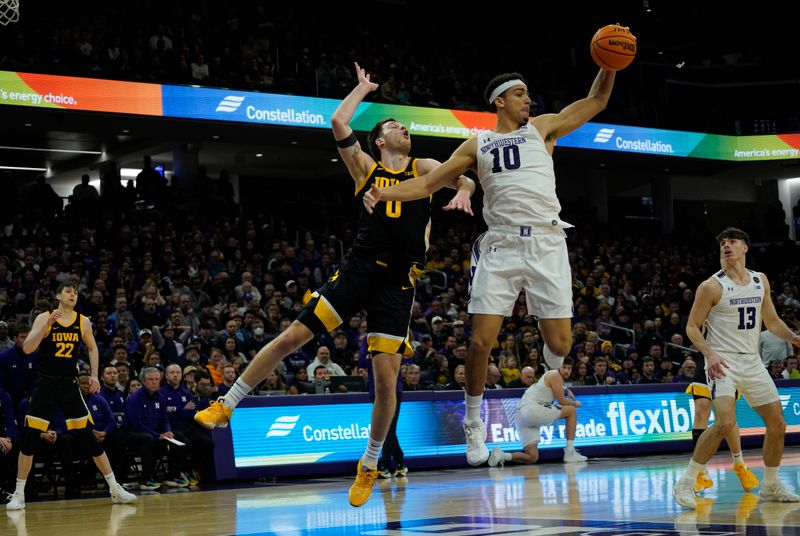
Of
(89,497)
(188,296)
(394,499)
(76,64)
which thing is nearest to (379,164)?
(394,499)

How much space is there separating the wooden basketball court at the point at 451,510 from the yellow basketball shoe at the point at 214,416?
1187mm

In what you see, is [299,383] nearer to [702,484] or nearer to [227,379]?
[227,379]

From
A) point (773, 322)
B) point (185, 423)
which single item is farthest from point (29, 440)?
point (773, 322)

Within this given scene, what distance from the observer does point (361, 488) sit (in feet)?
25.7

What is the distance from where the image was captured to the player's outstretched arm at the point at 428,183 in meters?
6.78

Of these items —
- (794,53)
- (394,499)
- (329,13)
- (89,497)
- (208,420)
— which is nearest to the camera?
(208,420)

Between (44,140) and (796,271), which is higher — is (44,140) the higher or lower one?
the higher one

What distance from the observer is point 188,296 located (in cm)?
1853

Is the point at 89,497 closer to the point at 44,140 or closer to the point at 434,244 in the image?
the point at 434,244

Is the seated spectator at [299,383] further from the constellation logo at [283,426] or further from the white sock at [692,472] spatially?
the white sock at [692,472]

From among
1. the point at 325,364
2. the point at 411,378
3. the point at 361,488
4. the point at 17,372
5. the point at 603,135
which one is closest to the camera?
the point at 361,488

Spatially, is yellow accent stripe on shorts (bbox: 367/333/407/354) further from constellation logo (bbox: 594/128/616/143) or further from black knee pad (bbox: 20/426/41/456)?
constellation logo (bbox: 594/128/616/143)

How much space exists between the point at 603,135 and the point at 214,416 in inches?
914

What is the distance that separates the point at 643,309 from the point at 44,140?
52.8 feet
